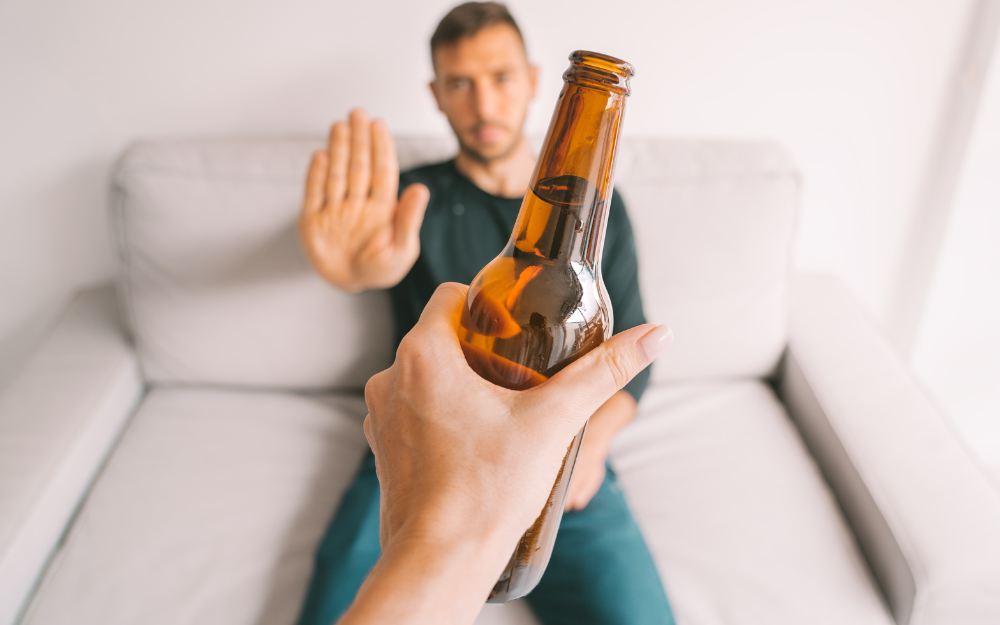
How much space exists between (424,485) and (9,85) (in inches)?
58.5

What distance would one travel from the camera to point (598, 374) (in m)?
0.40

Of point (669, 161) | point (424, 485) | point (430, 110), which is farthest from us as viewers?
point (430, 110)

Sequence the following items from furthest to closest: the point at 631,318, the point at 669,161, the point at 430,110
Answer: the point at 430,110
the point at 669,161
the point at 631,318

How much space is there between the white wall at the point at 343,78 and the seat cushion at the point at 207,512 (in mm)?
563

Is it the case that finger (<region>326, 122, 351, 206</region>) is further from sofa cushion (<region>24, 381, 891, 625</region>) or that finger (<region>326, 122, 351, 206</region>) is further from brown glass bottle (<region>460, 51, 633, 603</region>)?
brown glass bottle (<region>460, 51, 633, 603</region>)

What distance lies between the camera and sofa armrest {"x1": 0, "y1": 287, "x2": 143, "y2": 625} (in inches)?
35.7

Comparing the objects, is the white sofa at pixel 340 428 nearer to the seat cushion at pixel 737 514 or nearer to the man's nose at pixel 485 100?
the seat cushion at pixel 737 514

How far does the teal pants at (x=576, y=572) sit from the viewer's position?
85cm

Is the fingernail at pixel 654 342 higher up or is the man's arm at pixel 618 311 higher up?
the fingernail at pixel 654 342

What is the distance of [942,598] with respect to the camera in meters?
0.85

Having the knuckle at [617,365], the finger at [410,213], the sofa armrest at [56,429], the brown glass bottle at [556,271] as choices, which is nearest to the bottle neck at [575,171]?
the brown glass bottle at [556,271]

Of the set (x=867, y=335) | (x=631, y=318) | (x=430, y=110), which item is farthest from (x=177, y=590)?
(x=867, y=335)

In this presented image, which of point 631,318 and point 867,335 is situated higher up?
point 631,318

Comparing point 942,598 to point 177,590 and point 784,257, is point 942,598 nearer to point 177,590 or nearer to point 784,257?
point 784,257
